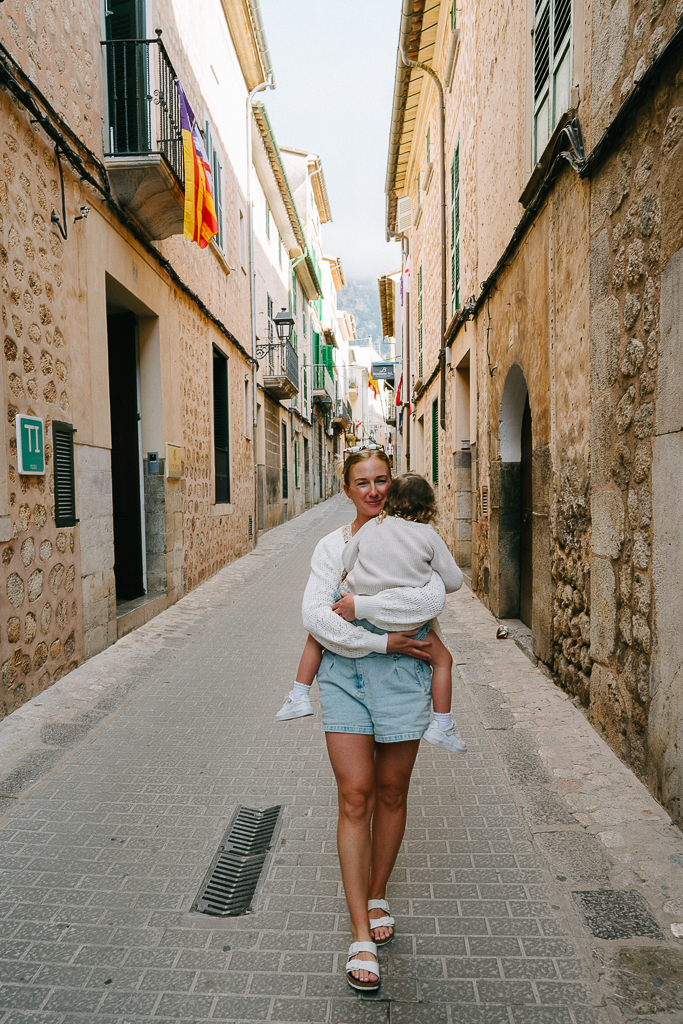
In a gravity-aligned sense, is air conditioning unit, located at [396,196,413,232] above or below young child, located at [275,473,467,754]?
above

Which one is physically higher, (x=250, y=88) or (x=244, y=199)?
(x=250, y=88)

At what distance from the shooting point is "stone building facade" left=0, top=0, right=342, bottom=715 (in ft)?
14.7

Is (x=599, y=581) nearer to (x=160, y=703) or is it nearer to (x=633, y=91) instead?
(x=633, y=91)

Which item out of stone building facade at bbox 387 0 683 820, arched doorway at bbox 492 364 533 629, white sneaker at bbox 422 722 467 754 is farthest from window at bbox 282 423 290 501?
white sneaker at bbox 422 722 467 754

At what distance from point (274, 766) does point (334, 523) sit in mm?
15427

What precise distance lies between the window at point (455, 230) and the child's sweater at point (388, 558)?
336 inches

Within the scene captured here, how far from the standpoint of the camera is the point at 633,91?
3.26 metres

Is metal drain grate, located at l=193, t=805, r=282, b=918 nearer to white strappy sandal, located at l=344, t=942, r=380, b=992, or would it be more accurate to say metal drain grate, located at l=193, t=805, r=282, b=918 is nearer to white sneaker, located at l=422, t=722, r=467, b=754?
white strappy sandal, located at l=344, t=942, r=380, b=992

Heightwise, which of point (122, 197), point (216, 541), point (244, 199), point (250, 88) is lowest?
point (216, 541)

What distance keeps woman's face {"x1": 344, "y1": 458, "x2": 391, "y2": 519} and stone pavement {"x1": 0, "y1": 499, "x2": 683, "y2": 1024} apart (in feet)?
4.64

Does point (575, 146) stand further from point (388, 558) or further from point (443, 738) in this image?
point (443, 738)

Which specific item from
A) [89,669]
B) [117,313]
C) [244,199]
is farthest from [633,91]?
[244,199]

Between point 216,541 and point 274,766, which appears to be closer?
point 274,766

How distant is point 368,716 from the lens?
2146 millimetres
